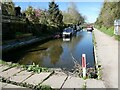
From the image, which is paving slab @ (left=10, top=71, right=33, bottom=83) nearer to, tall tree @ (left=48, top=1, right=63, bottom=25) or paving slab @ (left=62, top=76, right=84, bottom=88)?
paving slab @ (left=62, top=76, right=84, bottom=88)

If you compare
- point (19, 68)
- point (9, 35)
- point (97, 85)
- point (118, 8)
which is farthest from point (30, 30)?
point (97, 85)

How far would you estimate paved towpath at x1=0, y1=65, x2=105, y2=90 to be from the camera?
622 cm

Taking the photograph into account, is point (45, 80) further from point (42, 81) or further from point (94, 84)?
point (94, 84)

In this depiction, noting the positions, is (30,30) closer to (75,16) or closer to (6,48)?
(6,48)

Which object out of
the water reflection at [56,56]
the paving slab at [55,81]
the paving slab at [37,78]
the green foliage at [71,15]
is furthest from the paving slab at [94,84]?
the green foliage at [71,15]

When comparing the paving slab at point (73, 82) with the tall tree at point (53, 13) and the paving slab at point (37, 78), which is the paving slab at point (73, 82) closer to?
the paving slab at point (37, 78)

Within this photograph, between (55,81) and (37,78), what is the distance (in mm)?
639

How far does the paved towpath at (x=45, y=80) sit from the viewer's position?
20.4 ft

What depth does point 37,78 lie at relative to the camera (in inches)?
274

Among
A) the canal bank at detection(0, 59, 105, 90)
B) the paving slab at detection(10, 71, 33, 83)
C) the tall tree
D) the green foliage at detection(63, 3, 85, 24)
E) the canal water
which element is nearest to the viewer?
the canal bank at detection(0, 59, 105, 90)

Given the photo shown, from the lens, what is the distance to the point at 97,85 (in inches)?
247

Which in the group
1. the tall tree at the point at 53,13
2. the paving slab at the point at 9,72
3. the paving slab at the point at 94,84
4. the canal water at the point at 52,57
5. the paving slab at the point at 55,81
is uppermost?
the tall tree at the point at 53,13

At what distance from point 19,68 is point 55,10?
46855 millimetres

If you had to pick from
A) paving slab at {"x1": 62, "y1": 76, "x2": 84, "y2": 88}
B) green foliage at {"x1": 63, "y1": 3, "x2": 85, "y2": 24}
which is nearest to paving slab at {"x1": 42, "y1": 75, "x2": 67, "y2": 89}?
paving slab at {"x1": 62, "y1": 76, "x2": 84, "y2": 88}
